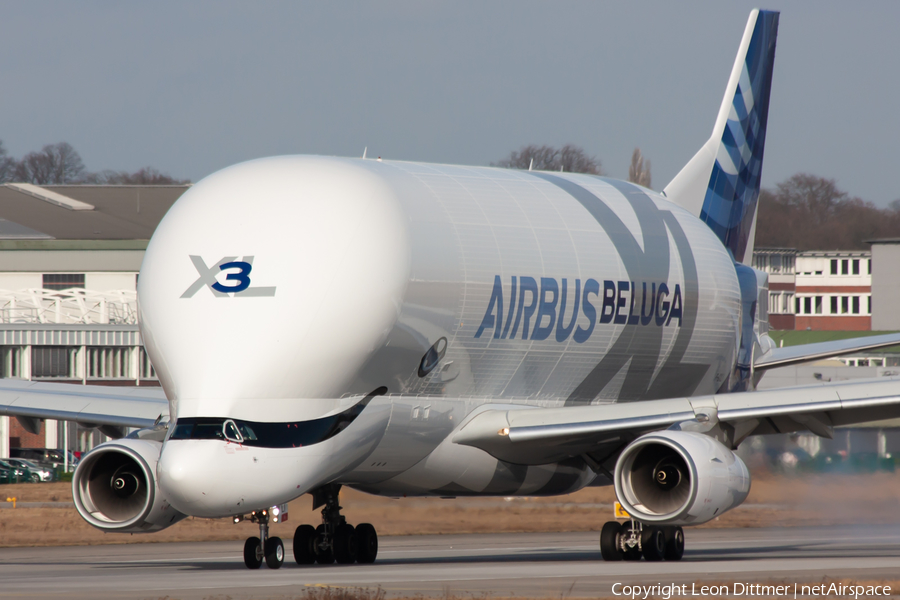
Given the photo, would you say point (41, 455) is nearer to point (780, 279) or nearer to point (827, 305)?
point (780, 279)

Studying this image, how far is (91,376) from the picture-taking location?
63.8 meters

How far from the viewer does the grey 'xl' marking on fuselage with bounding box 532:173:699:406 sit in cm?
2392

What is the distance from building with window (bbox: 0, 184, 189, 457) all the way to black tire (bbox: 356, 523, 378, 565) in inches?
1263

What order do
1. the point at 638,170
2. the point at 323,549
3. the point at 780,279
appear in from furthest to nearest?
the point at 780,279
the point at 638,170
the point at 323,549

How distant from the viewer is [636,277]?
79.3ft

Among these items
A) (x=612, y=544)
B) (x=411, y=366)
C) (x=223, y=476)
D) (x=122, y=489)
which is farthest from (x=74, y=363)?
(x=223, y=476)

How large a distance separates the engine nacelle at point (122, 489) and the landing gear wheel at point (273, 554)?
1.37m

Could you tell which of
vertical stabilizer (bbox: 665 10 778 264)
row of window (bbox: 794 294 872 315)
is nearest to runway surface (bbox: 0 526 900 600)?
vertical stabilizer (bbox: 665 10 778 264)

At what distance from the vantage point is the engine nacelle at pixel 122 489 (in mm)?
19969

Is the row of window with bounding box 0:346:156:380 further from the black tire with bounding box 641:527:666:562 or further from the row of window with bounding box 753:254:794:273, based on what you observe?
the row of window with bounding box 753:254:794:273

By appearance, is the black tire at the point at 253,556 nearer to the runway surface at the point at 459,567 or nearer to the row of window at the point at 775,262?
the runway surface at the point at 459,567

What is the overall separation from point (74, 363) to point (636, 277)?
144ft

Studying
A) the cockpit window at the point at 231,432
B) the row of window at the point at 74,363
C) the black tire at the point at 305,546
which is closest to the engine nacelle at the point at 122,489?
the cockpit window at the point at 231,432

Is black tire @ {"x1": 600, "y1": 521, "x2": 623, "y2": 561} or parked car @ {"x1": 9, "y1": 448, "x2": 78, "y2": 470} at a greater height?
black tire @ {"x1": 600, "y1": 521, "x2": 623, "y2": 561}
